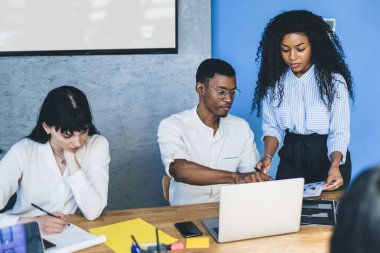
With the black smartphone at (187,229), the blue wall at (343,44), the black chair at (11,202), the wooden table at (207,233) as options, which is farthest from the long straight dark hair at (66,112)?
the blue wall at (343,44)

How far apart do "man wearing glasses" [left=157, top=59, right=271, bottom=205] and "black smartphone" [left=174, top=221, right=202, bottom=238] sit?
1.49ft

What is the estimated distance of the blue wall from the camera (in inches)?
128

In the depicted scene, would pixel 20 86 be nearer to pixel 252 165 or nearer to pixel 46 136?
pixel 46 136

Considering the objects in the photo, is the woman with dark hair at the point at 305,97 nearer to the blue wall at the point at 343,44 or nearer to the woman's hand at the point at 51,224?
the blue wall at the point at 343,44

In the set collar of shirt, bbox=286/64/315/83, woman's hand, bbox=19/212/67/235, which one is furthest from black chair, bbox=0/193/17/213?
collar of shirt, bbox=286/64/315/83

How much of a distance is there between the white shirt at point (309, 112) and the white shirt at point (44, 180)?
0.95m

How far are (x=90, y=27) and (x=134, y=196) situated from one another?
120 cm

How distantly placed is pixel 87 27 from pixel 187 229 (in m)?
1.82

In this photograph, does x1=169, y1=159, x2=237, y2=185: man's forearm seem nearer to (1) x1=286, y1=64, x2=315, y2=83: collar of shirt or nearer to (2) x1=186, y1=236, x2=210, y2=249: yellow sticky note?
(2) x1=186, y1=236, x2=210, y2=249: yellow sticky note

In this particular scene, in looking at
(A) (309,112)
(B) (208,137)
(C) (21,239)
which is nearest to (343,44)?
(A) (309,112)

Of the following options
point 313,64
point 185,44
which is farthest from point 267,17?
point 313,64

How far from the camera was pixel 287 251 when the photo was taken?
1482 millimetres

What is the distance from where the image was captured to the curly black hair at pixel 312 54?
2277mm

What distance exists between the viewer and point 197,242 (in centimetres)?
152
